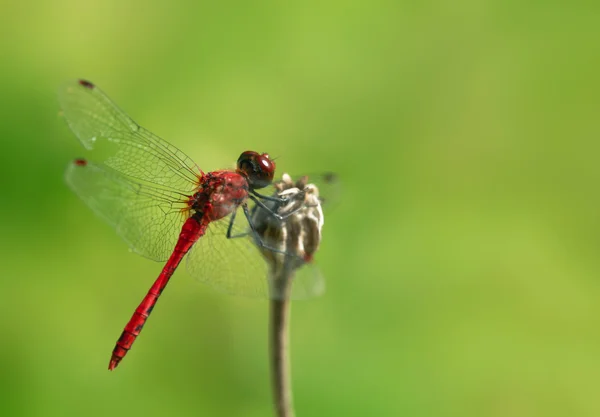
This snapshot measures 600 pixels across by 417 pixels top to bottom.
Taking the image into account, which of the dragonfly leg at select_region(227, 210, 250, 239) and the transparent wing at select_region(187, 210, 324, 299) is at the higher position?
the dragonfly leg at select_region(227, 210, 250, 239)

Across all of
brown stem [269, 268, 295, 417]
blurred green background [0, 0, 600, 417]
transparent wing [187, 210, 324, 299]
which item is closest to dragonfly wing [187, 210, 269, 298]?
transparent wing [187, 210, 324, 299]

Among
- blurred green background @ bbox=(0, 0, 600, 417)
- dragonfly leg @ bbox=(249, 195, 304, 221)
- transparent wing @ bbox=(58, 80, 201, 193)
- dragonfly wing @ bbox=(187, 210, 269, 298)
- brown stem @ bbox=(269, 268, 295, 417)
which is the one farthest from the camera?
blurred green background @ bbox=(0, 0, 600, 417)

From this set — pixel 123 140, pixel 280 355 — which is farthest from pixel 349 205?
pixel 280 355

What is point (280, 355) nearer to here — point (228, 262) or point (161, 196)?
point (228, 262)

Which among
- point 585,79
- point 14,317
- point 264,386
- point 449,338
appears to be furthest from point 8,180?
point 585,79

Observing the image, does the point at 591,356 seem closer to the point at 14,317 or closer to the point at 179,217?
the point at 179,217

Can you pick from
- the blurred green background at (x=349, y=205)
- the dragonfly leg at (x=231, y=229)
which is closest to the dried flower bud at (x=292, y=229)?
the dragonfly leg at (x=231, y=229)

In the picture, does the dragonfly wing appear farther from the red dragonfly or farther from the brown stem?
the brown stem
